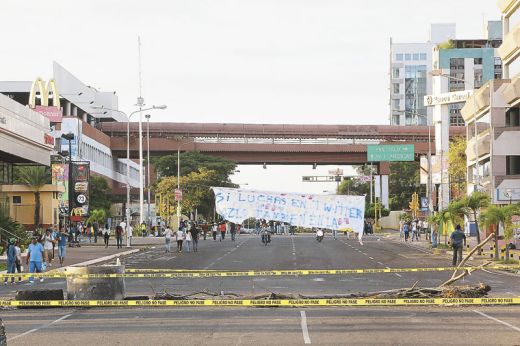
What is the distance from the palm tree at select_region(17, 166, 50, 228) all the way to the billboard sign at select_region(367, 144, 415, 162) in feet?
114

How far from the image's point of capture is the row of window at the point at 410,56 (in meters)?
170

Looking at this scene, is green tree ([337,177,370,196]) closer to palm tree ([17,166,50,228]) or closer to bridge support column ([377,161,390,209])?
bridge support column ([377,161,390,209])

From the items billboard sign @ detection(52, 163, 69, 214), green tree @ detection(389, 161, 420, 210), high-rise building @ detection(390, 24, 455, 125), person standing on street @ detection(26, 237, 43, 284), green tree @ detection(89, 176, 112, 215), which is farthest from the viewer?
high-rise building @ detection(390, 24, 455, 125)

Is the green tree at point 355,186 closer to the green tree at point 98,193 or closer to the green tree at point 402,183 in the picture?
the green tree at point 402,183

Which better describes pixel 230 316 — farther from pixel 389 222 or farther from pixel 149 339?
pixel 389 222

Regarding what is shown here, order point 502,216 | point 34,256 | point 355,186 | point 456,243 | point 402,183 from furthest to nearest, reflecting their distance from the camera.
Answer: point 355,186 < point 402,183 < point 502,216 < point 456,243 < point 34,256

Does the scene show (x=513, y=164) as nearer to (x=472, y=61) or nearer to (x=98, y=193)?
(x=98, y=193)

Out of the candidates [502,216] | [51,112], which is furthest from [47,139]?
[502,216]

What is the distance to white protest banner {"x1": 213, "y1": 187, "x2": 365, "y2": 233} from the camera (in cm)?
2395

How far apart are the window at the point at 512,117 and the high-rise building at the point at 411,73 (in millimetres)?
102294

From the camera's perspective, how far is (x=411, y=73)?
17175 cm

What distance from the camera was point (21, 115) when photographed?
53.1 meters

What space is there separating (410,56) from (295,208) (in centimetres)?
15141

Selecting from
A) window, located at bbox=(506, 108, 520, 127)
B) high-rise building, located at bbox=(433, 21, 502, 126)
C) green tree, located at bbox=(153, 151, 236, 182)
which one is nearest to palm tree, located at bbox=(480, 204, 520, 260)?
window, located at bbox=(506, 108, 520, 127)
